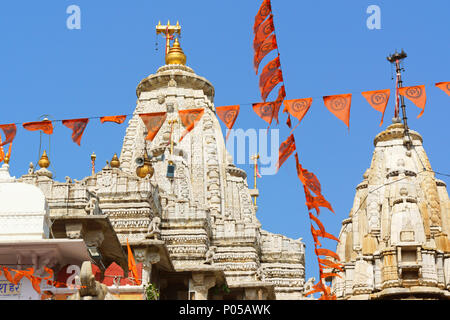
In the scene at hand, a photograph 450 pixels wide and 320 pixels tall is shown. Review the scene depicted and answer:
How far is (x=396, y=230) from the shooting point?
153 ft

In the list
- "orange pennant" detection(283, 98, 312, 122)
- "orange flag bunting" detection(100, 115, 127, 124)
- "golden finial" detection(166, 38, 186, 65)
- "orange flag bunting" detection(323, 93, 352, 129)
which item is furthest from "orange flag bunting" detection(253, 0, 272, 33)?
"golden finial" detection(166, 38, 186, 65)

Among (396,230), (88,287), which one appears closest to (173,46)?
(396,230)

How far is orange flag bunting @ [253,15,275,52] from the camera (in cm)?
2393

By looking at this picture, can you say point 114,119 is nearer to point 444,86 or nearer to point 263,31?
point 263,31

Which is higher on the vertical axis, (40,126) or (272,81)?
(40,126)

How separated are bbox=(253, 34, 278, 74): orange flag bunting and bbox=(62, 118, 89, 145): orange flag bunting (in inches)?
244

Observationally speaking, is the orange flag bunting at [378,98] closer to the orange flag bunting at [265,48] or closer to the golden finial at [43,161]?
the orange flag bunting at [265,48]

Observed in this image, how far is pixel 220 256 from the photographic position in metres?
44.0

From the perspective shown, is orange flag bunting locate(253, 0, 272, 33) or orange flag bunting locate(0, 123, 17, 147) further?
orange flag bunting locate(0, 123, 17, 147)

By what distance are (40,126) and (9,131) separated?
0.97 meters

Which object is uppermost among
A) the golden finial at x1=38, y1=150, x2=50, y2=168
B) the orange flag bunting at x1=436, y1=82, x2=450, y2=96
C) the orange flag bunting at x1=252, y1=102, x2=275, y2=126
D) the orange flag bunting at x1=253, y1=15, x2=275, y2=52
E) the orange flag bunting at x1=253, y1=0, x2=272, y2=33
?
the golden finial at x1=38, y1=150, x2=50, y2=168

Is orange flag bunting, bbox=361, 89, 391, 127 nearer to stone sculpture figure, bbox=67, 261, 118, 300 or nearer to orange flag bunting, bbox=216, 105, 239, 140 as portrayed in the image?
orange flag bunting, bbox=216, 105, 239, 140
